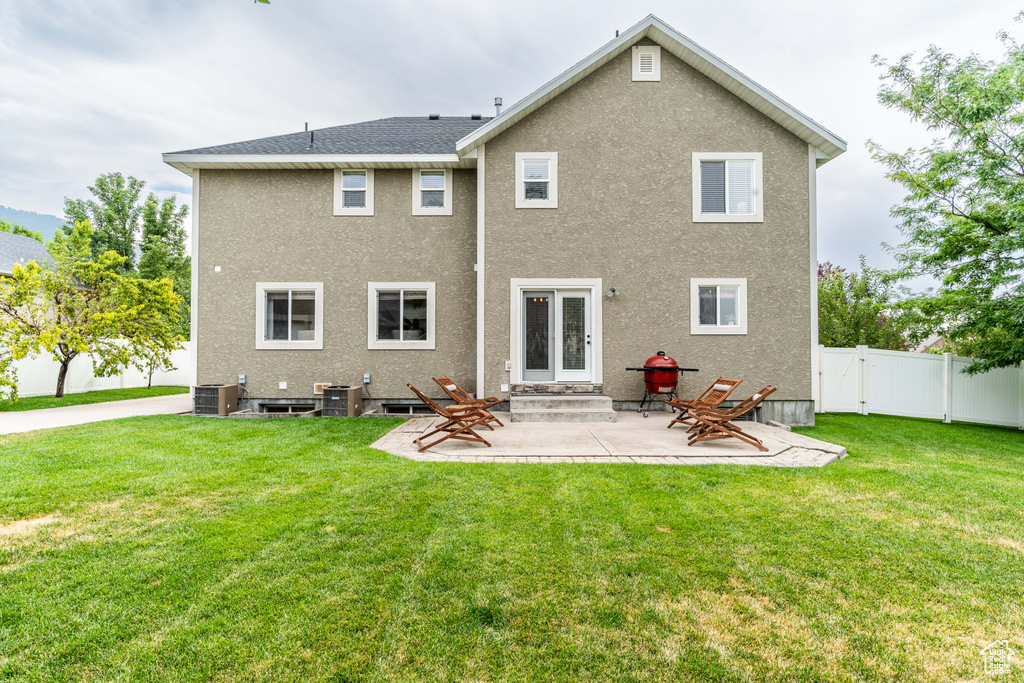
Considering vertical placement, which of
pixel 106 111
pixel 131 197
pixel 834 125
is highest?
pixel 834 125

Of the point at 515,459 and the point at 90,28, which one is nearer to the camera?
the point at 90,28

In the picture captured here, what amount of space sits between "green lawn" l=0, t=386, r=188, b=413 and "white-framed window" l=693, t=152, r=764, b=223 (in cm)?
1607

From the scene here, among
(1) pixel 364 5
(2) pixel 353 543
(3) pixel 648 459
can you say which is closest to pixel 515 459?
(3) pixel 648 459

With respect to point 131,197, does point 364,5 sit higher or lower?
lower

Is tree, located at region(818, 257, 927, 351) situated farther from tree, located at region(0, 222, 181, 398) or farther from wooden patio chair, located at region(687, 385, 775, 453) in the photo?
tree, located at region(0, 222, 181, 398)

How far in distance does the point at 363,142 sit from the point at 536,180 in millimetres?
4444

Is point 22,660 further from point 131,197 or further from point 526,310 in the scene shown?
point 131,197

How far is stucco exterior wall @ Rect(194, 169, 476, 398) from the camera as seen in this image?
9969mm

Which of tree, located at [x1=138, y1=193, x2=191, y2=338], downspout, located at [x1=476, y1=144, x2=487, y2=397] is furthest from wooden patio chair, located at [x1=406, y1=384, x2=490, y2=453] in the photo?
tree, located at [x1=138, y1=193, x2=191, y2=338]

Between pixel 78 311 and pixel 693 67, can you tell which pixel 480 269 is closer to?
pixel 693 67

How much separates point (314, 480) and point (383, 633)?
291cm

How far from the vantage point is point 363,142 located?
10383mm

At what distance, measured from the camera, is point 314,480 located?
4.66 metres

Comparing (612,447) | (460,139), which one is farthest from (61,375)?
(612,447)
